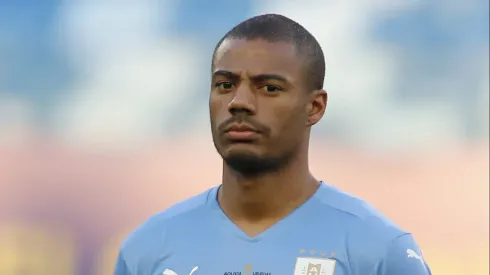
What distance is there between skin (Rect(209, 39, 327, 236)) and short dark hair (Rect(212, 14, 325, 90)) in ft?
0.12

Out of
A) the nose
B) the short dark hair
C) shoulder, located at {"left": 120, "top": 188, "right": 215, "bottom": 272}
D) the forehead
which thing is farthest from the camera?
shoulder, located at {"left": 120, "top": 188, "right": 215, "bottom": 272}

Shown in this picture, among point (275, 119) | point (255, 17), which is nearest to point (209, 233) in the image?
point (275, 119)

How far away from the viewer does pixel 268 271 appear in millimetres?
4047

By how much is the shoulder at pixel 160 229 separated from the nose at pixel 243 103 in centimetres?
64

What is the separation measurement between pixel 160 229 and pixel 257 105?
0.82 metres

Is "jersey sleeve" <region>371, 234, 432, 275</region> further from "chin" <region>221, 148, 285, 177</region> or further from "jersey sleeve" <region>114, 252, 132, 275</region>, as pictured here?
"jersey sleeve" <region>114, 252, 132, 275</region>

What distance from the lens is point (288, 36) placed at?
13.9ft

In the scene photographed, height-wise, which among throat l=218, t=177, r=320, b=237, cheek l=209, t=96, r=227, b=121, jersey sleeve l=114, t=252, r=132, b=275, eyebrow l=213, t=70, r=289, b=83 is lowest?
jersey sleeve l=114, t=252, r=132, b=275

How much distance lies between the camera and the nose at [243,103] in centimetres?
395

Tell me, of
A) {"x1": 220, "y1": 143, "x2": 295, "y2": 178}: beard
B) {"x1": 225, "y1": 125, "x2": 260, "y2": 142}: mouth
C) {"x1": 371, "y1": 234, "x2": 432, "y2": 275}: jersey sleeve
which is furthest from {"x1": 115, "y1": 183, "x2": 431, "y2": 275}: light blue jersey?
{"x1": 225, "y1": 125, "x2": 260, "y2": 142}: mouth

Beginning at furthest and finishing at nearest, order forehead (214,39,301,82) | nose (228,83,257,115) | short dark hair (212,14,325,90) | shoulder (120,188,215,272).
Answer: shoulder (120,188,215,272) → short dark hair (212,14,325,90) → forehead (214,39,301,82) → nose (228,83,257,115)

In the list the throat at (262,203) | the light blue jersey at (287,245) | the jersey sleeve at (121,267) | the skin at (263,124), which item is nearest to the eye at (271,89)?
the skin at (263,124)

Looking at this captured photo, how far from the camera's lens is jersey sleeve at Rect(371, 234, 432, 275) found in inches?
157

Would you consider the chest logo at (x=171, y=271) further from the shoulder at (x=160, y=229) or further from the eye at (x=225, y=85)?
the eye at (x=225, y=85)
